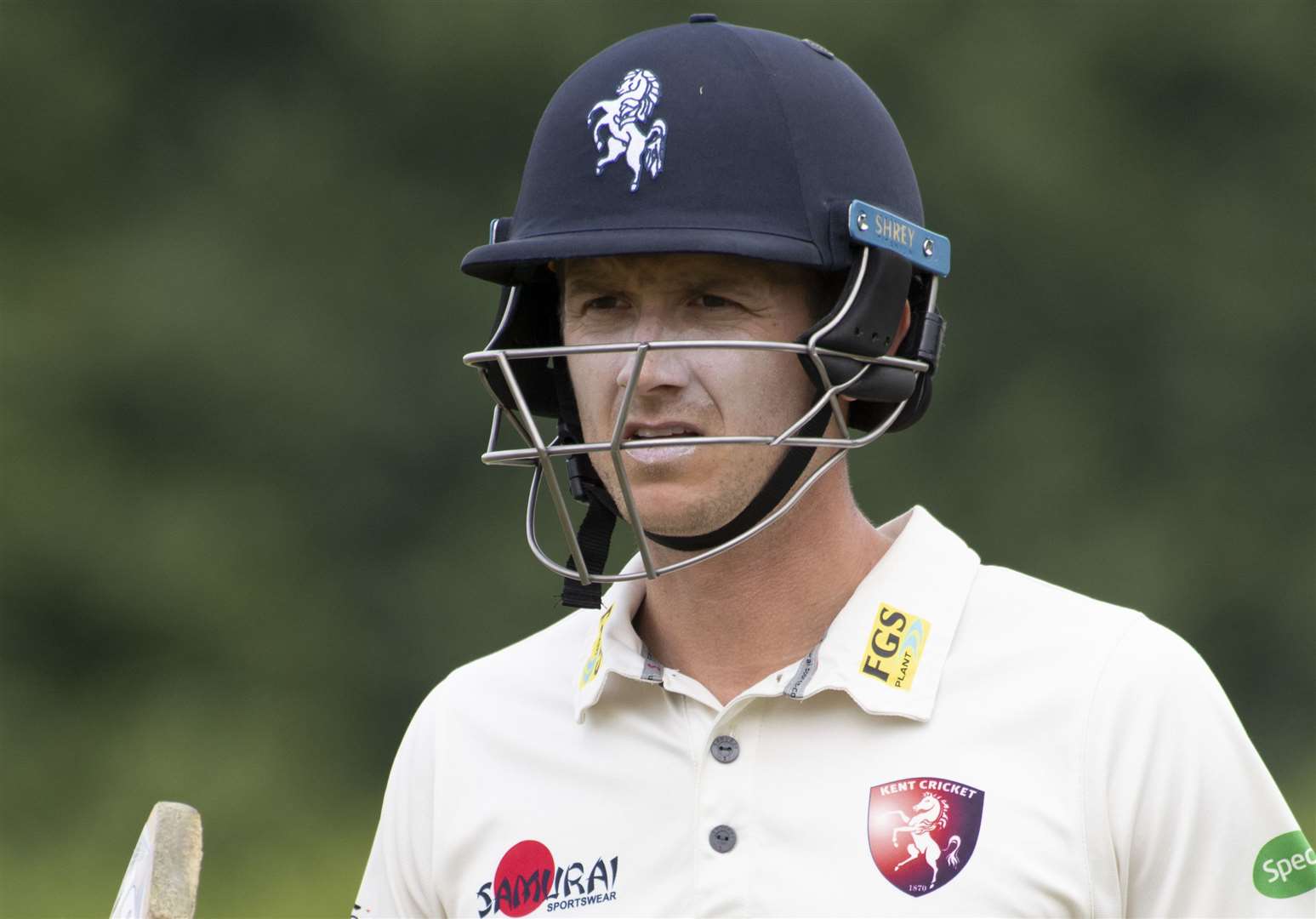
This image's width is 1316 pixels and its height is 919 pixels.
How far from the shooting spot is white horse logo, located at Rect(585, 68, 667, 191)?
2.24 m

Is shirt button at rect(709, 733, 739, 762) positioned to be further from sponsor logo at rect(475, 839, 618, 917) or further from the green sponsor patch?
the green sponsor patch

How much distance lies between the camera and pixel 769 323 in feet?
7.29

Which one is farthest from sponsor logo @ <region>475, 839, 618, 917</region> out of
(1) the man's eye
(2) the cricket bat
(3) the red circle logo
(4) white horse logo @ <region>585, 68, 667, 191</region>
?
(4) white horse logo @ <region>585, 68, 667, 191</region>

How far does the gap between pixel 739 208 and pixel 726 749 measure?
571 mm

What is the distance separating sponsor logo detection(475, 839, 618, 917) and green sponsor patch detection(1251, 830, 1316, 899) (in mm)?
647

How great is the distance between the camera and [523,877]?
222 centimetres

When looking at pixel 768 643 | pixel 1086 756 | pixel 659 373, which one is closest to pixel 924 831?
pixel 1086 756

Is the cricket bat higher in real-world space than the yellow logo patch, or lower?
lower

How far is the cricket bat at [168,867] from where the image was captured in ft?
6.08

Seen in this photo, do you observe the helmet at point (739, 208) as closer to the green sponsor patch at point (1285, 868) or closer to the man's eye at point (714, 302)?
the man's eye at point (714, 302)

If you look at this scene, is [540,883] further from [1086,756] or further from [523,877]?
[1086,756]

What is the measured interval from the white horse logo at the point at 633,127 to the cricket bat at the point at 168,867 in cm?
82

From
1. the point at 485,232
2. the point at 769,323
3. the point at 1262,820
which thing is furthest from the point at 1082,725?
the point at 485,232

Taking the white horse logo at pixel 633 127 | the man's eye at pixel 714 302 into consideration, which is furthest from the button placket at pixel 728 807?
the white horse logo at pixel 633 127
